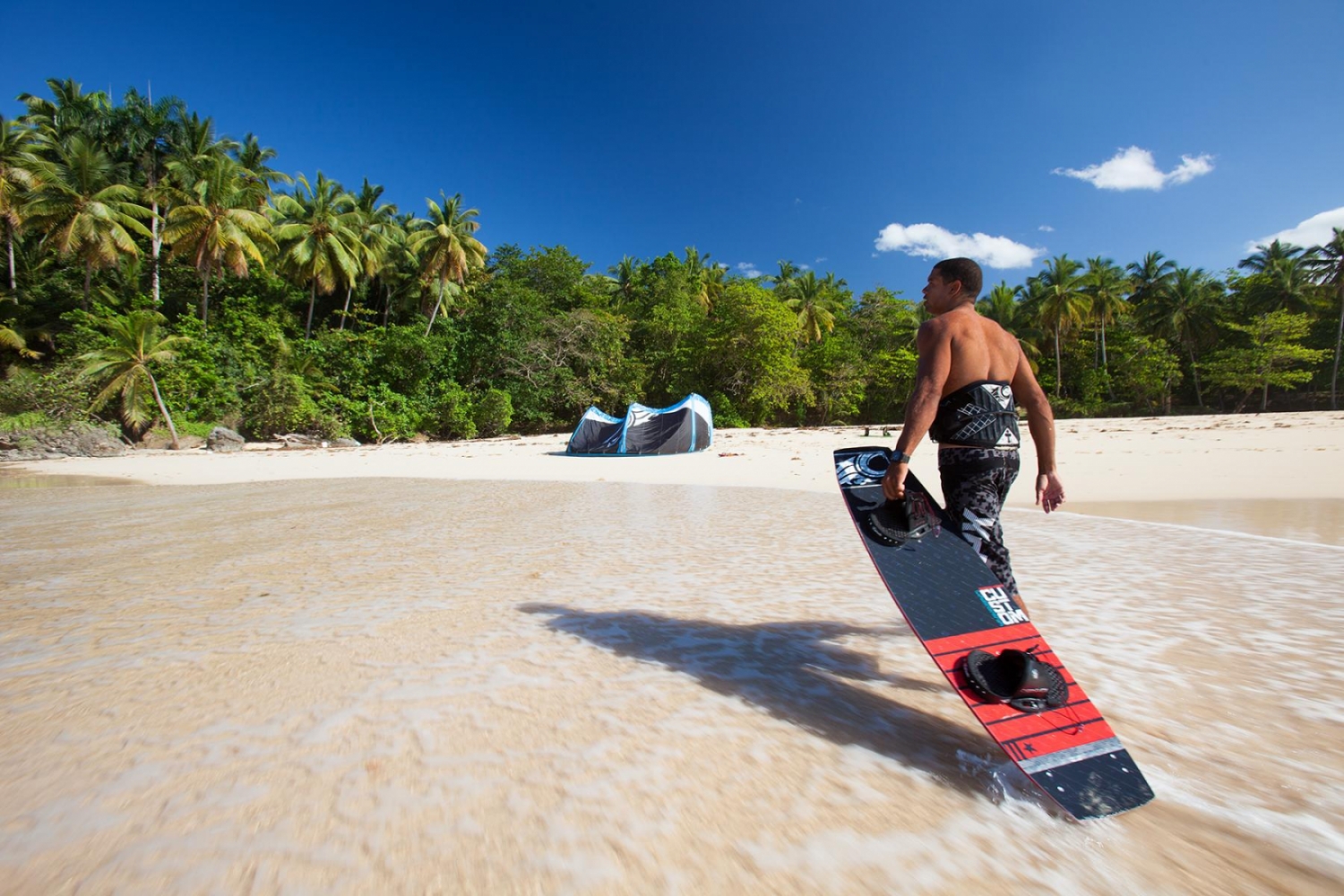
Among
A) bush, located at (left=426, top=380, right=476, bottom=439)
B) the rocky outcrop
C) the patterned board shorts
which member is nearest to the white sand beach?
the patterned board shorts

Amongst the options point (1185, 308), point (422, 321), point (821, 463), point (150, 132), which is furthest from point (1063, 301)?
point (150, 132)

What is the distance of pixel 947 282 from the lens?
2242 millimetres

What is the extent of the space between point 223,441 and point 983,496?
22900 mm

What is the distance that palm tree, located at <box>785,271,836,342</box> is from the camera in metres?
33.6

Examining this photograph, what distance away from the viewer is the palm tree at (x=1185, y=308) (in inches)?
1299

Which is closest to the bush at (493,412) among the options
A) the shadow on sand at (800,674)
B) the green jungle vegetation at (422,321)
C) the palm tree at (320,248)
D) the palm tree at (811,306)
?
the green jungle vegetation at (422,321)

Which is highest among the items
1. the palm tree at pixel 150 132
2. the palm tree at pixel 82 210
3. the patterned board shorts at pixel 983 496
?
the palm tree at pixel 150 132

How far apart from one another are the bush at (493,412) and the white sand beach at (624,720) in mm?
19612

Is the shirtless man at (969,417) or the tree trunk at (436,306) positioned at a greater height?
the tree trunk at (436,306)

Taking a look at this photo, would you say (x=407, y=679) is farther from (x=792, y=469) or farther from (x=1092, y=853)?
(x=792, y=469)

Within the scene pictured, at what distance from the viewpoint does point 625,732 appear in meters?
1.86

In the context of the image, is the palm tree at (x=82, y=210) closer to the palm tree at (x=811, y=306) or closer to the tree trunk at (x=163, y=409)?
the tree trunk at (x=163, y=409)

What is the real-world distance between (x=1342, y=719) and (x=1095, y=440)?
1450 centimetres

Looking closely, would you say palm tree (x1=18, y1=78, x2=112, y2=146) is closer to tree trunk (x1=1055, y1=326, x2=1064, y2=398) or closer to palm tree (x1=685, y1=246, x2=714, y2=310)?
palm tree (x1=685, y1=246, x2=714, y2=310)
